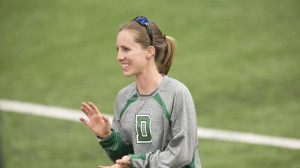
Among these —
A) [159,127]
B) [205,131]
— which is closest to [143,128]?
[159,127]

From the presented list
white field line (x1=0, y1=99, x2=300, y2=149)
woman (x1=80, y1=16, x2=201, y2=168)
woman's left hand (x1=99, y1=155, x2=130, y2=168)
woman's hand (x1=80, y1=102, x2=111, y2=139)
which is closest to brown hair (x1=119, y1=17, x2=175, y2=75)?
woman (x1=80, y1=16, x2=201, y2=168)

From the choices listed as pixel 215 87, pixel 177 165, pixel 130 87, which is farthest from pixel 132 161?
pixel 215 87

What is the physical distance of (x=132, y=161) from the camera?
396 cm

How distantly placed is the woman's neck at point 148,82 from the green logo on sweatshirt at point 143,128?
0.63 feet

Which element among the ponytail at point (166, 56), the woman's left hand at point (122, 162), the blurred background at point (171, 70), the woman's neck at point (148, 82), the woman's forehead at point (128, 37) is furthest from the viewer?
the blurred background at point (171, 70)

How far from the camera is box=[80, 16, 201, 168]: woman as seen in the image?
396cm

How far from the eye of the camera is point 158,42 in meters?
4.16

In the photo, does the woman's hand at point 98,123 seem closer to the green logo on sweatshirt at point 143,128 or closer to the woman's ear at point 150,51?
the green logo on sweatshirt at point 143,128

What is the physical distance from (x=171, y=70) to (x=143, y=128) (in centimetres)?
793

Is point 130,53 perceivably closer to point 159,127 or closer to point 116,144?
point 159,127

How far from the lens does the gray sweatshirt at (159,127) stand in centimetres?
395

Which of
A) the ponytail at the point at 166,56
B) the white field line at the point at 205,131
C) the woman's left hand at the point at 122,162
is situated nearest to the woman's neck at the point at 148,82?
the ponytail at the point at 166,56

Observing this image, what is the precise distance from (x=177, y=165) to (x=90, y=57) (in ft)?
30.6

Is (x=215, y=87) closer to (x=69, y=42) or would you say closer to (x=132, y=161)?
(x=69, y=42)
